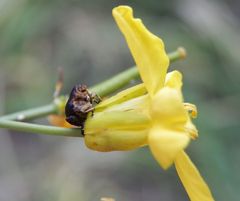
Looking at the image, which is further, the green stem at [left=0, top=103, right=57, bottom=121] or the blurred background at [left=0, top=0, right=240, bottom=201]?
the blurred background at [left=0, top=0, right=240, bottom=201]

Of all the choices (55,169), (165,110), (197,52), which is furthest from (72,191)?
(165,110)

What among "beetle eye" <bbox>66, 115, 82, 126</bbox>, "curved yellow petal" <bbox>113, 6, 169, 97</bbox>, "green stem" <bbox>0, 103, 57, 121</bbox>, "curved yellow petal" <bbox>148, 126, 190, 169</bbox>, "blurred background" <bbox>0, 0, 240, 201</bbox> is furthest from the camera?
"blurred background" <bbox>0, 0, 240, 201</bbox>

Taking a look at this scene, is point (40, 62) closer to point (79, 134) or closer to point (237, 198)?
point (237, 198)

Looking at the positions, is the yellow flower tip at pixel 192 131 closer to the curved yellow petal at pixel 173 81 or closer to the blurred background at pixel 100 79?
the curved yellow petal at pixel 173 81

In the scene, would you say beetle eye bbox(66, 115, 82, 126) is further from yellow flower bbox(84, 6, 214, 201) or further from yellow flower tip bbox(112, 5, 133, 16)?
yellow flower tip bbox(112, 5, 133, 16)

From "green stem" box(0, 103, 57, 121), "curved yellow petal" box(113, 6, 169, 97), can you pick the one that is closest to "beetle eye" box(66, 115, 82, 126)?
"curved yellow petal" box(113, 6, 169, 97)

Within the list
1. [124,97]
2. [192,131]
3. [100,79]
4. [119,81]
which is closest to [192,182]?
[192,131]
